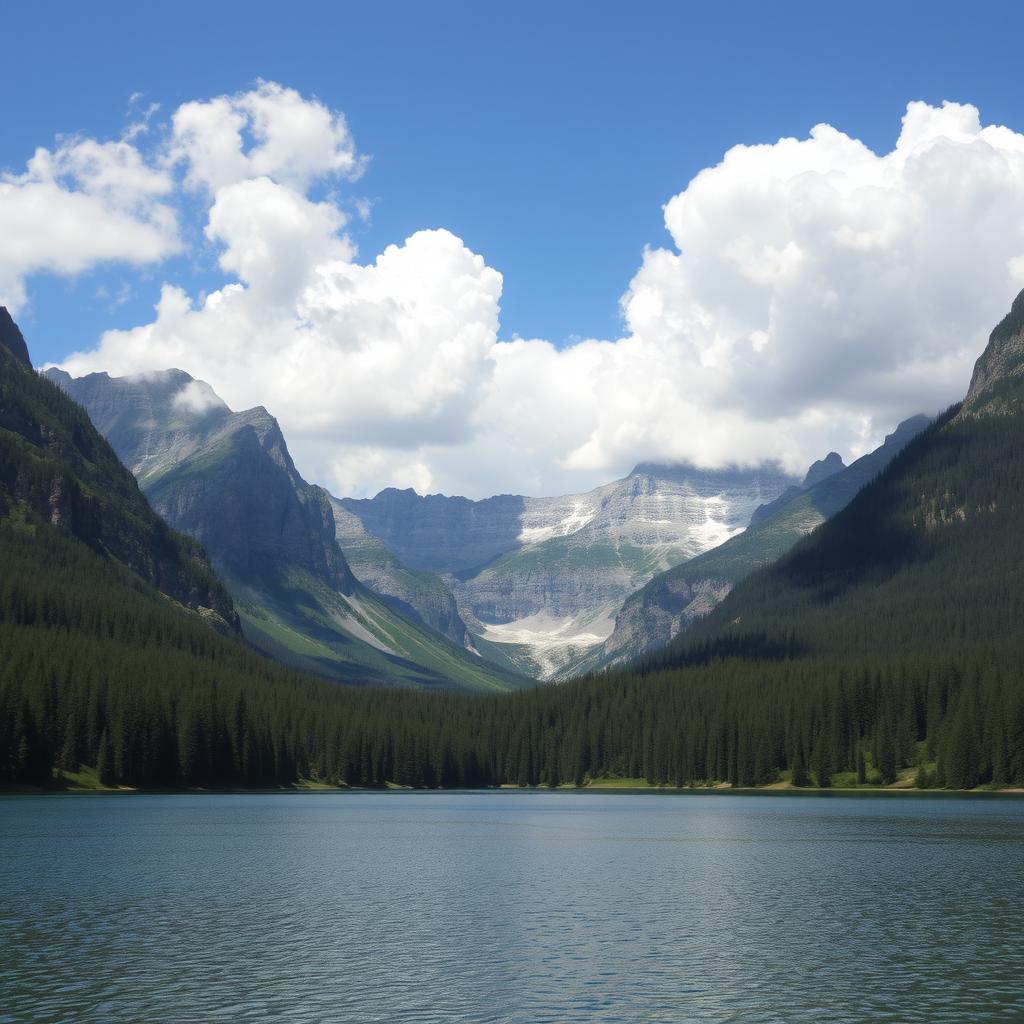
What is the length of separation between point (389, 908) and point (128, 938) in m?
15.9

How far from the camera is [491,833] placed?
124438 mm

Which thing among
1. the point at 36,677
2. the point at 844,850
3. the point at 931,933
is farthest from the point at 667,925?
the point at 36,677

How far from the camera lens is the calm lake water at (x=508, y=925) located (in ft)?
145

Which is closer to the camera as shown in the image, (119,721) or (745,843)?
(745,843)

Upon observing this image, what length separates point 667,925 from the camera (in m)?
62.3

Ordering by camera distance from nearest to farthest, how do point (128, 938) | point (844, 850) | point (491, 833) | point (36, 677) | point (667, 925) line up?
point (128, 938)
point (667, 925)
point (844, 850)
point (491, 833)
point (36, 677)

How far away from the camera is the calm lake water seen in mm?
44344

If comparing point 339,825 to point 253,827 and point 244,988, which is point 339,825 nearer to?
point 253,827

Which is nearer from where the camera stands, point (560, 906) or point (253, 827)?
point (560, 906)

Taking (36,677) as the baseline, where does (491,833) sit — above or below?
below

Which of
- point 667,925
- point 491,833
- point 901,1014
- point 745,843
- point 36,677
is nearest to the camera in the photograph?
point 901,1014

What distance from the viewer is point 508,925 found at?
62.0 metres

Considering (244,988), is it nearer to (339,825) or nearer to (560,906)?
(560,906)

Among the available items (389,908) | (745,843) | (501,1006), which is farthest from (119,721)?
(501,1006)
